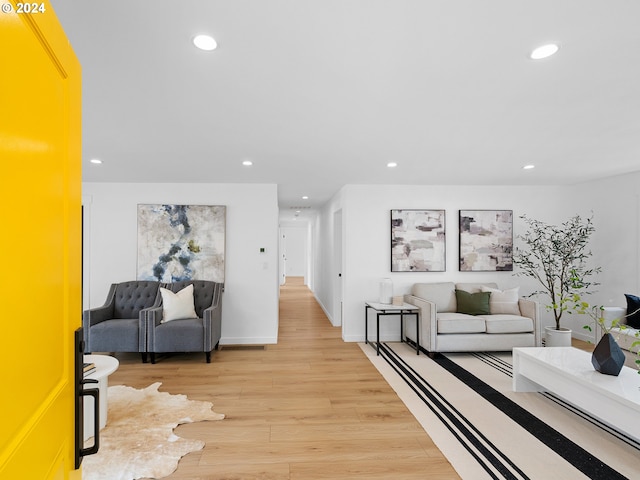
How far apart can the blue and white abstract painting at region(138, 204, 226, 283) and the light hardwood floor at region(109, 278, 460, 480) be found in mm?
1150

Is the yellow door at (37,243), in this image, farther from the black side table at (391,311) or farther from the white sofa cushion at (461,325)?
the white sofa cushion at (461,325)

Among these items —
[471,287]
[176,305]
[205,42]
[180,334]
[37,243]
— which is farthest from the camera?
[471,287]

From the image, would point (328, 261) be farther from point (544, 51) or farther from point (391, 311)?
point (544, 51)

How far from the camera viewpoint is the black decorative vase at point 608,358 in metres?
2.83

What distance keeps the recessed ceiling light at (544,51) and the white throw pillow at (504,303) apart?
3.80 m

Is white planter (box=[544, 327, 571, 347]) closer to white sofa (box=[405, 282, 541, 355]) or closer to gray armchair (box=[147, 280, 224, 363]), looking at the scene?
white sofa (box=[405, 282, 541, 355])

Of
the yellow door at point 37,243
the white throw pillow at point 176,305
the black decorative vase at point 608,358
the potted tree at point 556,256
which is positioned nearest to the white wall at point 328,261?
the white throw pillow at point 176,305

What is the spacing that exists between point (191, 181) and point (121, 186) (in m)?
1.02

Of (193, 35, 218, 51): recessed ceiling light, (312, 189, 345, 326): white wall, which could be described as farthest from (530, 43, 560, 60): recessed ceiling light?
(312, 189, 345, 326): white wall

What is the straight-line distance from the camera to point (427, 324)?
15.3 ft

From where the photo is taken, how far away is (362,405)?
3.24 meters

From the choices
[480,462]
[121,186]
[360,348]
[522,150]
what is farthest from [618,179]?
[121,186]

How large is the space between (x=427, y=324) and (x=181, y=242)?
3.56m

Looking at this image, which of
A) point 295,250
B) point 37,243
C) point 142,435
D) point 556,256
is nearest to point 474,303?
point 556,256
